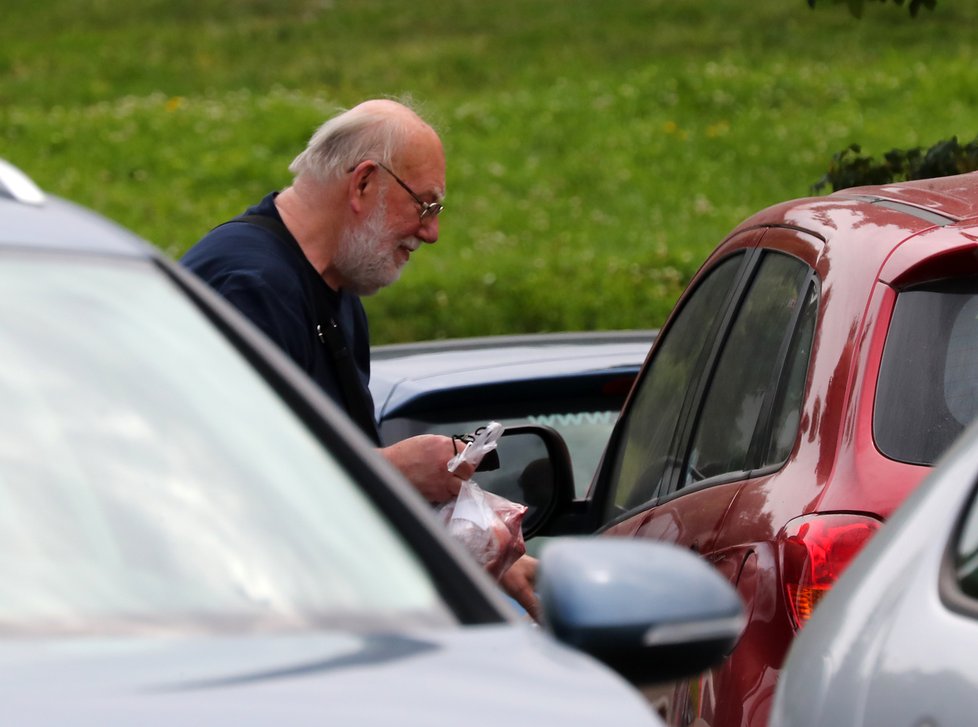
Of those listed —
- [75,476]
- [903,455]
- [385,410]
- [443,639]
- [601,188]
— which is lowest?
[601,188]

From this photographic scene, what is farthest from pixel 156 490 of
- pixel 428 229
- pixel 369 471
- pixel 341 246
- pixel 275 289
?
pixel 428 229

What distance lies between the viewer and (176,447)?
2.45m

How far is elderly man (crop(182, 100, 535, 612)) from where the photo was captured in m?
4.71

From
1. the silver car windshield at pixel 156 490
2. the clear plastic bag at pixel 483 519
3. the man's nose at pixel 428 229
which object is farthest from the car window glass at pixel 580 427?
the silver car windshield at pixel 156 490

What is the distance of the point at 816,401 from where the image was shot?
3.59 m

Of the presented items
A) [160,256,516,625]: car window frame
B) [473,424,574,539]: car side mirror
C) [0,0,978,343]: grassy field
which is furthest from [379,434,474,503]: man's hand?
[0,0,978,343]: grassy field

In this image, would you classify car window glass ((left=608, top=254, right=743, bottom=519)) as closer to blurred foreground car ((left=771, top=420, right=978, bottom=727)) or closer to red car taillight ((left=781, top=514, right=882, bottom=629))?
red car taillight ((left=781, top=514, right=882, bottom=629))

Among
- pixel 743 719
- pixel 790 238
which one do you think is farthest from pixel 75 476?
pixel 790 238

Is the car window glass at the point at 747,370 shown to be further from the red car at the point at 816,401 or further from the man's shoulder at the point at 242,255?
the man's shoulder at the point at 242,255

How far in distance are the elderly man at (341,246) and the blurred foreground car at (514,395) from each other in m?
0.70

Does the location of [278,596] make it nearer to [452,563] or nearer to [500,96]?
[452,563]

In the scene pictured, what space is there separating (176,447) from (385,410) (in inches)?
136

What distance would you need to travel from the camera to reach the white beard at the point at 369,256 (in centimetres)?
505

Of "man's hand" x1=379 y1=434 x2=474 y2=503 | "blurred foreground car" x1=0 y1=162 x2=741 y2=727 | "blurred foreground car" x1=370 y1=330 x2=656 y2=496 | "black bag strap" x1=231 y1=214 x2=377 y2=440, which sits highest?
"blurred foreground car" x1=0 y1=162 x2=741 y2=727
